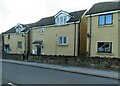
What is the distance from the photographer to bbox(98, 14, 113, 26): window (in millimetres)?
33319

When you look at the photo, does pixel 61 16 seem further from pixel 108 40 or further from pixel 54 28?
pixel 108 40

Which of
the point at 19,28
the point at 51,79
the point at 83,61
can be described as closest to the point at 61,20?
the point at 83,61

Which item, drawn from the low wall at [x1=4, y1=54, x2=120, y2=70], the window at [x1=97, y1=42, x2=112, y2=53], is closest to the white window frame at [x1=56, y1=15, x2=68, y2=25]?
the low wall at [x1=4, y1=54, x2=120, y2=70]

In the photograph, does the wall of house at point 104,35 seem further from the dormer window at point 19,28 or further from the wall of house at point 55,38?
the dormer window at point 19,28

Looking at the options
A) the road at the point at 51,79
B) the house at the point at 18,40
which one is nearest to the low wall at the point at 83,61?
the road at the point at 51,79

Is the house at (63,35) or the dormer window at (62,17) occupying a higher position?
the dormer window at (62,17)

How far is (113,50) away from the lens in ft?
106

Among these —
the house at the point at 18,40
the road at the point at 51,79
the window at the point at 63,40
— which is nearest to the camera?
the road at the point at 51,79

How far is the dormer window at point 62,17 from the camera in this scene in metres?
43.3

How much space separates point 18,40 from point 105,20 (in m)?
27.9

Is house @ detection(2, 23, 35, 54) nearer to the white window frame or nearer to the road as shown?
the white window frame

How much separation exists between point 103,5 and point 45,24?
13.7 m

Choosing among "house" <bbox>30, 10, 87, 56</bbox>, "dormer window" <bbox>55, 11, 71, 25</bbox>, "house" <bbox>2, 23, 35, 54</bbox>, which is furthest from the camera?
"house" <bbox>2, 23, 35, 54</bbox>

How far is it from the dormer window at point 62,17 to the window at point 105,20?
29.7 ft
